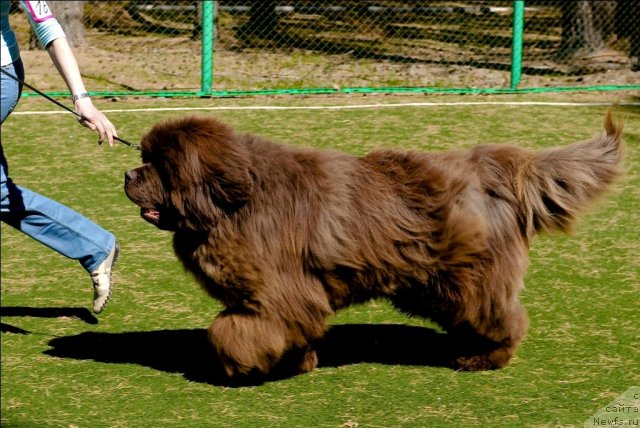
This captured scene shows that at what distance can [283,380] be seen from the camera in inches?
187

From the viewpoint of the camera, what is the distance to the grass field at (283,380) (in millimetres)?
4367

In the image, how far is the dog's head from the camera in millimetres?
4441

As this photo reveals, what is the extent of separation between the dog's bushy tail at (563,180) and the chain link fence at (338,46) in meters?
6.48

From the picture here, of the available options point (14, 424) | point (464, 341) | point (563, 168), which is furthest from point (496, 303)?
point (14, 424)

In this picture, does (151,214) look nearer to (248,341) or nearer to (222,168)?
(222,168)

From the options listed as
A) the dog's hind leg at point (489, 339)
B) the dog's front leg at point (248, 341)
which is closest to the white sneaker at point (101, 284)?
the dog's front leg at point (248, 341)

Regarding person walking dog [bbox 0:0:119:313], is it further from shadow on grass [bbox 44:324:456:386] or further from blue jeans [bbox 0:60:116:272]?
shadow on grass [bbox 44:324:456:386]

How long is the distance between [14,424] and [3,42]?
6.09 feet

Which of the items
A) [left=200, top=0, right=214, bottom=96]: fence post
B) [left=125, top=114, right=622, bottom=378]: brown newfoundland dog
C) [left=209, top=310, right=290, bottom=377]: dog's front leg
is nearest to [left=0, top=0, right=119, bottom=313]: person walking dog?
[left=125, top=114, right=622, bottom=378]: brown newfoundland dog

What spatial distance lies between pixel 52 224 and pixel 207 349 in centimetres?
105

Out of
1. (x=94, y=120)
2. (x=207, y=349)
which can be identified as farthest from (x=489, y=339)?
(x=94, y=120)

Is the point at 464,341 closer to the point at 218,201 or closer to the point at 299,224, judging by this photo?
the point at 299,224

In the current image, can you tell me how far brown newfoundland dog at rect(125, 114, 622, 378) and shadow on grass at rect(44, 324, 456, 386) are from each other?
1.15 ft

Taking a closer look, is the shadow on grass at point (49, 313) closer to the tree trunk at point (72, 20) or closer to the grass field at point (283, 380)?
the grass field at point (283, 380)
